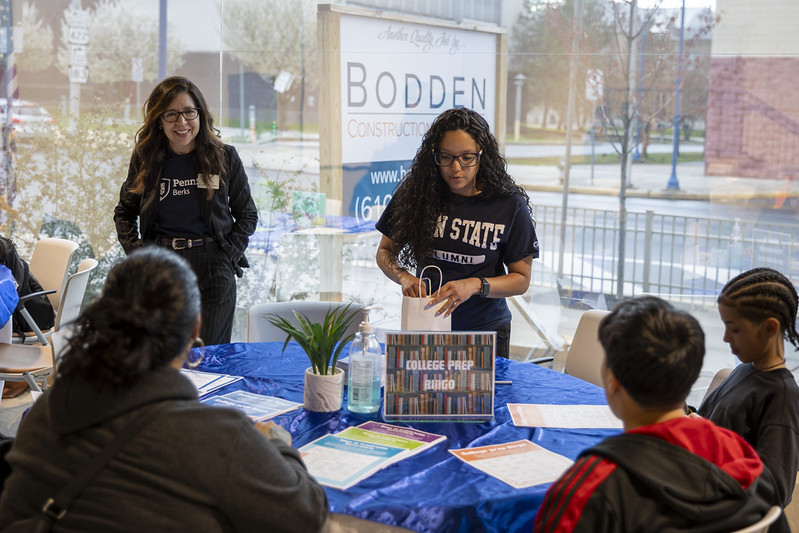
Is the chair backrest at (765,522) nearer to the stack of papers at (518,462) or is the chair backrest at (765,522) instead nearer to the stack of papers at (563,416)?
the stack of papers at (518,462)

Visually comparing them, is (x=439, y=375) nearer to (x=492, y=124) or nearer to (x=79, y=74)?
(x=492, y=124)

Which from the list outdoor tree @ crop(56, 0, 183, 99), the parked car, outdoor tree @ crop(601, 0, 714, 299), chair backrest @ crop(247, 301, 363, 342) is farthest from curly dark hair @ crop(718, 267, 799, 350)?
the parked car

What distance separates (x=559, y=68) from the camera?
449 cm

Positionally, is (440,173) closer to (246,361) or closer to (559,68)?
(246,361)

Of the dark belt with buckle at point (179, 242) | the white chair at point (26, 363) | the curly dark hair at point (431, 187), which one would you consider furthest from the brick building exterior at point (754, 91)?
the white chair at point (26, 363)

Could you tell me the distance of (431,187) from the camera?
10.2 feet

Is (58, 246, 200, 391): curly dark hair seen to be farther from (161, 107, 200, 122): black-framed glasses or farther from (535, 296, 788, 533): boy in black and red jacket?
(161, 107, 200, 122): black-framed glasses

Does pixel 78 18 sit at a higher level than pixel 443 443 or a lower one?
higher

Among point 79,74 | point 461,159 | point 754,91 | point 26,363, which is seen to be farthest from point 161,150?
point 754,91

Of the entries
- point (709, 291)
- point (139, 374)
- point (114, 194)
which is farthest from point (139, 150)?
point (709, 291)

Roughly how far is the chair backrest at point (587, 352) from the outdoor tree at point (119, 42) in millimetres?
3454

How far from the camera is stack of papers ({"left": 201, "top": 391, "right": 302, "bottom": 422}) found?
7.52ft

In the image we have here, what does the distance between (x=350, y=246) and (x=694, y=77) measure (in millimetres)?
2142

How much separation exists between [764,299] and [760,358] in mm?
155
